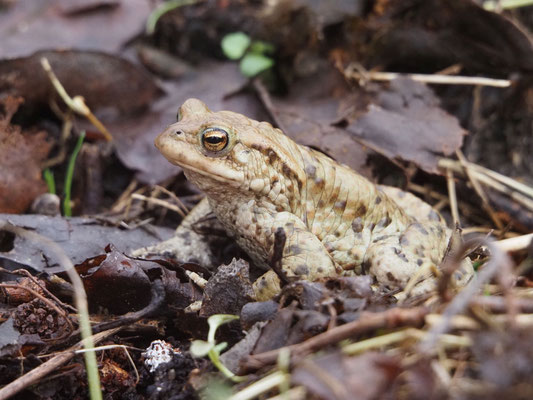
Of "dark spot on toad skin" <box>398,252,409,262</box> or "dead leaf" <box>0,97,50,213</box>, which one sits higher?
Answer: "dead leaf" <box>0,97,50,213</box>

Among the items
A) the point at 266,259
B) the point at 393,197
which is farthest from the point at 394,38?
the point at 266,259

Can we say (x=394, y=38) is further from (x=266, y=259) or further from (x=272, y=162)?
(x=266, y=259)

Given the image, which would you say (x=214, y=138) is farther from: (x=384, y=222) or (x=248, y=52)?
(x=248, y=52)

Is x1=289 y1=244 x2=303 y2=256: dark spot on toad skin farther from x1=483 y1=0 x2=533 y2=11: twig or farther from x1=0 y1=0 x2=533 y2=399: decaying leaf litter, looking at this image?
x1=483 y1=0 x2=533 y2=11: twig

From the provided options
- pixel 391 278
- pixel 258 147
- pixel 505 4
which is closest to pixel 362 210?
pixel 391 278

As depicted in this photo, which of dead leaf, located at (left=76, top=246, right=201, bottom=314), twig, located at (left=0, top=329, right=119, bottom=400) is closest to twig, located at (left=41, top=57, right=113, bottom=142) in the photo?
dead leaf, located at (left=76, top=246, right=201, bottom=314)
